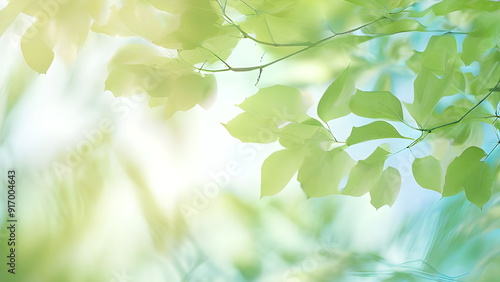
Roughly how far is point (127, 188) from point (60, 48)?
0.54ft

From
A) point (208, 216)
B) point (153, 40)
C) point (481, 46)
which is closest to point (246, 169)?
point (208, 216)

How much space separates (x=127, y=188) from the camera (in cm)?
61

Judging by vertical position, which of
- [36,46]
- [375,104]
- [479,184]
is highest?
[36,46]

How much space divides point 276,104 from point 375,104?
10cm

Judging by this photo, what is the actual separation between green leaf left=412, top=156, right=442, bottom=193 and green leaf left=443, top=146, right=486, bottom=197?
2 centimetres

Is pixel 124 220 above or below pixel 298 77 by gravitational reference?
below

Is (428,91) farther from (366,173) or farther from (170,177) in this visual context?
(170,177)

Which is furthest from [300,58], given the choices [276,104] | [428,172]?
[428,172]

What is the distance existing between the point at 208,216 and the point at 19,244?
20cm

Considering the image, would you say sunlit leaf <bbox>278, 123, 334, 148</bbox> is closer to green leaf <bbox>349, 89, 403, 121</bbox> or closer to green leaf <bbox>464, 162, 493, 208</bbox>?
green leaf <bbox>349, 89, 403, 121</bbox>

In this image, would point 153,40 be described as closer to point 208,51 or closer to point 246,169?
point 208,51

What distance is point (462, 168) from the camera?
59cm

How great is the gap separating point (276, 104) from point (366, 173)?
0.12 meters

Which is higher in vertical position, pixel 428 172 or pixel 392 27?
pixel 392 27
